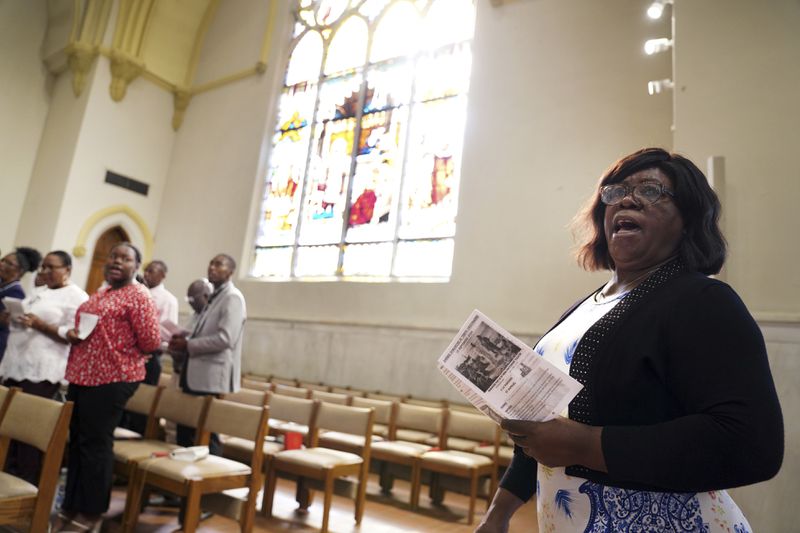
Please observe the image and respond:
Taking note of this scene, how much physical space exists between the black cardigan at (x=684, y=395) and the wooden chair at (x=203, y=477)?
232 cm

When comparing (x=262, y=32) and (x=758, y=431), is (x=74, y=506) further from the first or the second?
(x=262, y=32)

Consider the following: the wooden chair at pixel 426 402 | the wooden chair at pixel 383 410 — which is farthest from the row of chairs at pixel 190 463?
the wooden chair at pixel 426 402

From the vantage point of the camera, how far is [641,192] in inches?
43.7

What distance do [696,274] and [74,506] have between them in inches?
128

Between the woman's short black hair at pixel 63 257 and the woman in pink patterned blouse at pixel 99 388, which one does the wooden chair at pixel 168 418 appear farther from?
the woman's short black hair at pixel 63 257

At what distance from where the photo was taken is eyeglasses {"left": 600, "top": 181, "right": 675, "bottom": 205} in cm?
109

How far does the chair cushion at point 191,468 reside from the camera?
111 inches

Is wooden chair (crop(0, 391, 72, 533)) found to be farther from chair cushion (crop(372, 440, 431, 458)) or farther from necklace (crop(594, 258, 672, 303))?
chair cushion (crop(372, 440, 431, 458))

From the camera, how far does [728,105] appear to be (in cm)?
407

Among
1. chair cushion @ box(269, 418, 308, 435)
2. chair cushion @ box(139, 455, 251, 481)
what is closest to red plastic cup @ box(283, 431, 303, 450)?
chair cushion @ box(269, 418, 308, 435)

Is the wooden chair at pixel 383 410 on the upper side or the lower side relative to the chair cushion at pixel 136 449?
upper

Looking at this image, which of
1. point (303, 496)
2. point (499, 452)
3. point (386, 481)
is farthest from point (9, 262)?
point (499, 452)

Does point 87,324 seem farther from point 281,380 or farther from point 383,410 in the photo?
point 281,380

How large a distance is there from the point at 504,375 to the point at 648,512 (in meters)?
0.32
